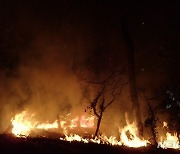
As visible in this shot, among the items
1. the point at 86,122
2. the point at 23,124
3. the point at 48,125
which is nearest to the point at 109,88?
the point at 86,122

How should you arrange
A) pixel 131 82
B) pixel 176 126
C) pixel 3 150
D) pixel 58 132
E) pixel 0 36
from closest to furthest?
pixel 3 150 < pixel 131 82 < pixel 0 36 < pixel 58 132 < pixel 176 126

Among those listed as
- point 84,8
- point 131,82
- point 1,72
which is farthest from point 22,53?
point 131,82

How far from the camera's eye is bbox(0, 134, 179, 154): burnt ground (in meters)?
10.5

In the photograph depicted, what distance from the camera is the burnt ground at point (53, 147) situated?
34.6ft

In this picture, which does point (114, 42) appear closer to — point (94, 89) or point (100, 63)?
point (100, 63)

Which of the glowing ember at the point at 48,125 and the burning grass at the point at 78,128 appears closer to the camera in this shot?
the burning grass at the point at 78,128

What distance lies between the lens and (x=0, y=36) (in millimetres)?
18078

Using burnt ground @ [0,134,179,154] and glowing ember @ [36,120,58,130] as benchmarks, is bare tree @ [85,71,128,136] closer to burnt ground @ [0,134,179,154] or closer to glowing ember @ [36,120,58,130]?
glowing ember @ [36,120,58,130]

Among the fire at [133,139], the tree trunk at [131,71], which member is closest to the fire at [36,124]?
the fire at [133,139]

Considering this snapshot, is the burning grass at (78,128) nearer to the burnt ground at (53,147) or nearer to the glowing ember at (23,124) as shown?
the glowing ember at (23,124)

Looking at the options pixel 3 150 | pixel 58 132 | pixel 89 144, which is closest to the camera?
pixel 3 150

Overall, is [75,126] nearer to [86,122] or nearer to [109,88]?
[86,122]

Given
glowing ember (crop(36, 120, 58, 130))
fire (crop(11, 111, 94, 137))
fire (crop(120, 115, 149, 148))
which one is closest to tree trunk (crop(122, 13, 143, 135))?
fire (crop(120, 115, 149, 148))

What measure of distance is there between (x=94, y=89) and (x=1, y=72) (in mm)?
5179
